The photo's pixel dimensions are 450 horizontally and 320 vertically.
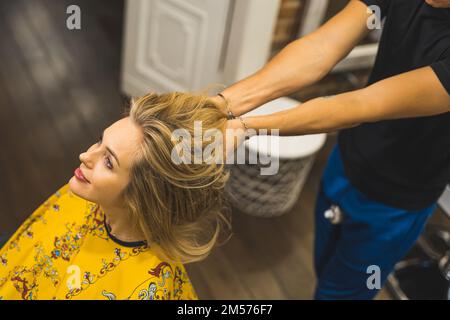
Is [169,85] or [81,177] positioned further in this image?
[169,85]

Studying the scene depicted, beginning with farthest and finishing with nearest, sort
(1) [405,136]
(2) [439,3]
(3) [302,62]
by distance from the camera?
(1) [405,136] < (3) [302,62] < (2) [439,3]

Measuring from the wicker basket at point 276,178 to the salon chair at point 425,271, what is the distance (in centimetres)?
58

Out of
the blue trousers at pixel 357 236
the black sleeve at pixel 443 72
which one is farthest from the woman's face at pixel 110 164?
the blue trousers at pixel 357 236

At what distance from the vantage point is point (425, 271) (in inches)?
98.5

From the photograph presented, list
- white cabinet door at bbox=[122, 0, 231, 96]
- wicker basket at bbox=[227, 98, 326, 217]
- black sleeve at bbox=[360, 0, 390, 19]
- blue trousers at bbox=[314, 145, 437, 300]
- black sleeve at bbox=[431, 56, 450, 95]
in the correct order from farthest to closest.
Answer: white cabinet door at bbox=[122, 0, 231, 96] < wicker basket at bbox=[227, 98, 326, 217] < blue trousers at bbox=[314, 145, 437, 300] < black sleeve at bbox=[360, 0, 390, 19] < black sleeve at bbox=[431, 56, 450, 95]

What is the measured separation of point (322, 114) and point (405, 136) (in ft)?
1.26

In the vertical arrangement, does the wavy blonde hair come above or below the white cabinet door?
above

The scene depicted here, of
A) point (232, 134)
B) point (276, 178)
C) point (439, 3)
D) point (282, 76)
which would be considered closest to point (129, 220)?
point (232, 134)

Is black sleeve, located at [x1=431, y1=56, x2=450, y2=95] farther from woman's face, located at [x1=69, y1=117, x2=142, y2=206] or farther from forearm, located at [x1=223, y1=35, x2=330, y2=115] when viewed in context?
woman's face, located at [x1=69, y1=117, x2=142, y2=206]

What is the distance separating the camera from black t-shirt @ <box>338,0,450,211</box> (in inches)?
53.2

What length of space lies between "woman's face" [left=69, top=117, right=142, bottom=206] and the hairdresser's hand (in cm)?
19

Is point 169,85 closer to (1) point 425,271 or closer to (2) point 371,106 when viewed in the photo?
(1) point 425,271

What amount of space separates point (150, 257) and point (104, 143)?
1.09 feet

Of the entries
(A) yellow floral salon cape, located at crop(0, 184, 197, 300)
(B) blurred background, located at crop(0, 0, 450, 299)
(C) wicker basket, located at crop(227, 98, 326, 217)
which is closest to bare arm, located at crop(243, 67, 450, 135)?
(A) yellow floral salon cape, located at crop(0, 184, 197, 300)
